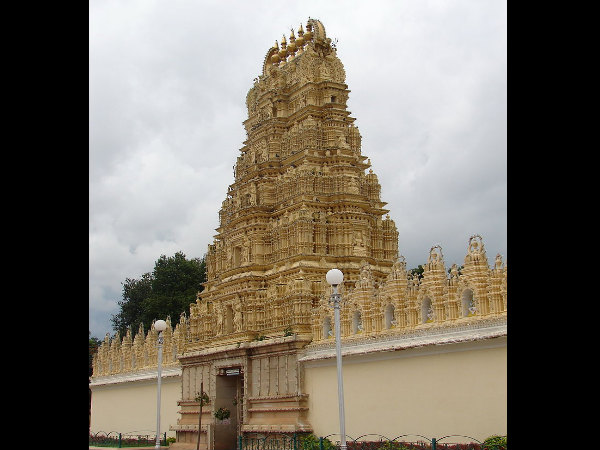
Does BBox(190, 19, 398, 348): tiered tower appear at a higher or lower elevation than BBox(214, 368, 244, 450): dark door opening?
higher

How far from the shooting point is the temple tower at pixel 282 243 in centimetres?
2755

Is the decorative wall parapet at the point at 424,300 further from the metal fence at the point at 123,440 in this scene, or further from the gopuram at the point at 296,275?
the metal fence at the point at 123,440

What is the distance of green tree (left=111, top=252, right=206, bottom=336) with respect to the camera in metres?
62.6

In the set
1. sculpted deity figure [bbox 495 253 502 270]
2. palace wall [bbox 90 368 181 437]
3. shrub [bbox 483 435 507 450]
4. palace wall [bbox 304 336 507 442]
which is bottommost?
palace wall [bbox 90 368 181 437]

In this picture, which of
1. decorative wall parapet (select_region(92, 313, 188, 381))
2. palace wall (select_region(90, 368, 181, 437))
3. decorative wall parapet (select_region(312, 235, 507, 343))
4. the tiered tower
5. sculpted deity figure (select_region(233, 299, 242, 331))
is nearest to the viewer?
decorative wall parapet (select_region(312, 235, 507, 343))

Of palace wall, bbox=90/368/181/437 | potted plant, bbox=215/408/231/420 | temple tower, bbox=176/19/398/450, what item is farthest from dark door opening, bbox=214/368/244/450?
palace wall, bbox=90/368/181/437

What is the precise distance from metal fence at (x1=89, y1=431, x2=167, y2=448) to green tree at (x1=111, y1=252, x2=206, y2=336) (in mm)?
20948

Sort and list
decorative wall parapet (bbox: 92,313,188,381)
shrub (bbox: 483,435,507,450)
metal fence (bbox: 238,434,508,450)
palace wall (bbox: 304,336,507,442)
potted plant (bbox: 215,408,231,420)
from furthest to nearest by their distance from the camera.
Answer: decorative wall parapet (bbox: 92,313,188,381) → potted plant (bbox: 215,408,231,420) → palace wall (bbox: 304,336,507,442) → metal fence (bbox: 238,434,508,450) → shrub (bbox: 483,435,507,450)

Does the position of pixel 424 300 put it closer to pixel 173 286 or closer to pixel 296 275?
pixel 296 275

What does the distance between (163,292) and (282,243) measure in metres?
37.8

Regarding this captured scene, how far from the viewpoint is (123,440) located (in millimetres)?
37812

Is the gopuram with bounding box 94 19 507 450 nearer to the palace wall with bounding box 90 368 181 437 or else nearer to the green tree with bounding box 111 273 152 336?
the palace wall with bounding box 90 368 181 437
